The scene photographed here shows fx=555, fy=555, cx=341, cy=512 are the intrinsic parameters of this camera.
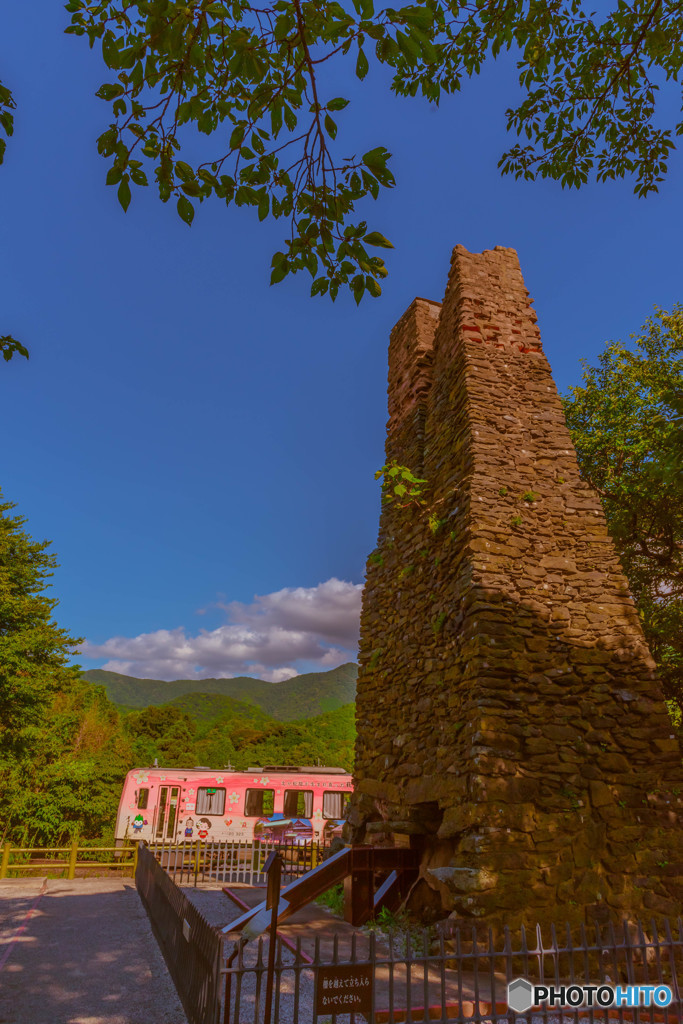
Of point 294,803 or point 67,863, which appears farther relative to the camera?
point 294,803

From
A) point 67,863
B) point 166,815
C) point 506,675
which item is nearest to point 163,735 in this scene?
point 166,815

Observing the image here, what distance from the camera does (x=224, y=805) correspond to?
680 inches

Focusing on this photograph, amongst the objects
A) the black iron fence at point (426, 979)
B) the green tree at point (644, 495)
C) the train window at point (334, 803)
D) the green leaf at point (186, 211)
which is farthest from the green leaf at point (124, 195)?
the train window at point (334, 803)

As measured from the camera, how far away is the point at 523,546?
713cm

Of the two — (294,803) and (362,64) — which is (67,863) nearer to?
(294,803)

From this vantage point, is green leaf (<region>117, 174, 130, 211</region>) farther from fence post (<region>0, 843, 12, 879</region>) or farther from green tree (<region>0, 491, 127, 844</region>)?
green tree (<region>0, 491, 127, 844</region>)

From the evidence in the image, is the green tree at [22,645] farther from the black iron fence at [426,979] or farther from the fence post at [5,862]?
the black iron fence at [426,979]

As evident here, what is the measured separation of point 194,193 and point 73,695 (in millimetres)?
37104

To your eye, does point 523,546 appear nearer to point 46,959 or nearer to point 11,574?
point 46,959

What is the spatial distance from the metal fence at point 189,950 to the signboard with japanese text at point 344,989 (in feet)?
2.28

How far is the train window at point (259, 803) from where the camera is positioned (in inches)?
689

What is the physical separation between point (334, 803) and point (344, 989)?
53.2 feet

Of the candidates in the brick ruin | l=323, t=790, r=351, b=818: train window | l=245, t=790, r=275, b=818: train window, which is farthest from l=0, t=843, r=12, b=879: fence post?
the brick ruin

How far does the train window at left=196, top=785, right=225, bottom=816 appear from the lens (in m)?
17.2
